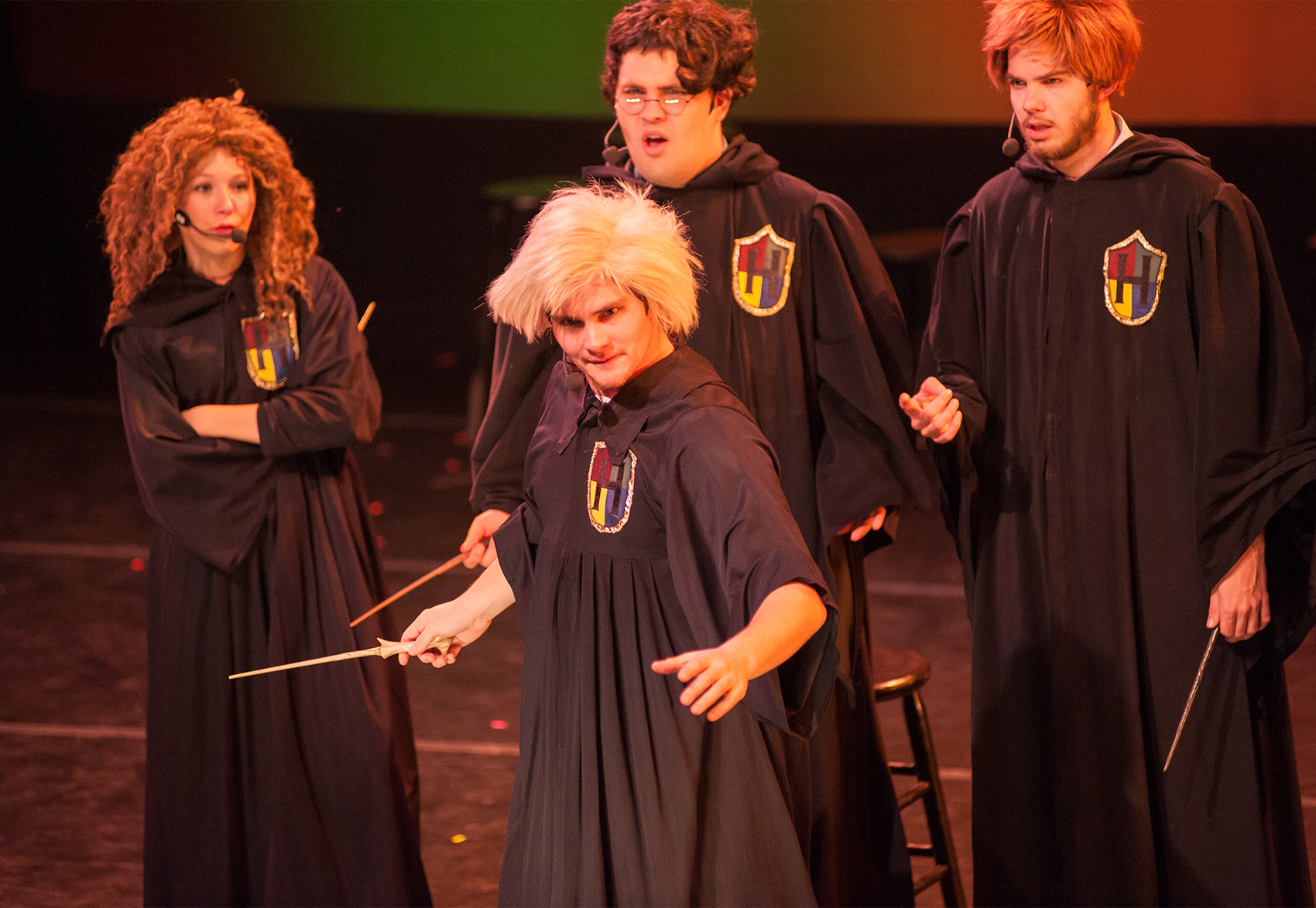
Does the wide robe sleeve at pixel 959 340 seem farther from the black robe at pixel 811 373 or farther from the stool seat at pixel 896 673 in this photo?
the stool seat at pixel 896 673

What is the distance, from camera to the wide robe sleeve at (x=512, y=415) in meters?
2.84

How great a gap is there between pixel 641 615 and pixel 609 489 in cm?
18

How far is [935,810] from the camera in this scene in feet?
9.93

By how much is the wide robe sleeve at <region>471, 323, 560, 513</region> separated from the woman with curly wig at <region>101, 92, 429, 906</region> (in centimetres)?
32

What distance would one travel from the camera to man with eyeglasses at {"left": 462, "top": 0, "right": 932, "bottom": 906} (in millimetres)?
2781

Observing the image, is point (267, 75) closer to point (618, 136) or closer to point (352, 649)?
point (618, 136)

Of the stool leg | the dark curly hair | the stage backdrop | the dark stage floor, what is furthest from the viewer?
the stage backdrop

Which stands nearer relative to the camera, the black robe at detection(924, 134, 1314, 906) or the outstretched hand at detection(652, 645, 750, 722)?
the outstretched hand at detection(652, 645, 750, 722)

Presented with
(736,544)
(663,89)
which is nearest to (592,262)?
(736,544)

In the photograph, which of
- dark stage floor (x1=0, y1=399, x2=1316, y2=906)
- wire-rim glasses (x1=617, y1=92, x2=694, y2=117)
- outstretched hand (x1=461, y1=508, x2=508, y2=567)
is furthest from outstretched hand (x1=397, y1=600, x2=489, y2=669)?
dark stage floor (x1=0, y1=399, x2=1316, y2=906)

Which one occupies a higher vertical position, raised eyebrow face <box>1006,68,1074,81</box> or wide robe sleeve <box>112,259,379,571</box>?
raised eyebrow face <box>1006,68,1074,81</box>

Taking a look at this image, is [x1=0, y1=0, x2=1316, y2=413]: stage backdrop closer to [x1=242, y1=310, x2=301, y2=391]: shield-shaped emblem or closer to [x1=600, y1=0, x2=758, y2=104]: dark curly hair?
[x1=600, y1=0, x2=758, y2=104]: dark curly hair

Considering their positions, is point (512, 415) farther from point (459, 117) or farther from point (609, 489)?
point (459, 117)

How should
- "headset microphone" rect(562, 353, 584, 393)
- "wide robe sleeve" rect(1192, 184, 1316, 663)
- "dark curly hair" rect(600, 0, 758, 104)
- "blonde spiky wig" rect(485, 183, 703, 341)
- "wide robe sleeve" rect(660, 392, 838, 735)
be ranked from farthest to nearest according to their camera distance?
"dark curly hair" rect(600, 0, 758, 104), "wide robe sleeve" rect(1192, 184, 1316, 663), "headset microphone" rect(562, 353, 584, 393), "blonde spiky wig" rect(485, 183, 703, 341), "wide robe sleeve" rect(660, 392, 838, 735)
